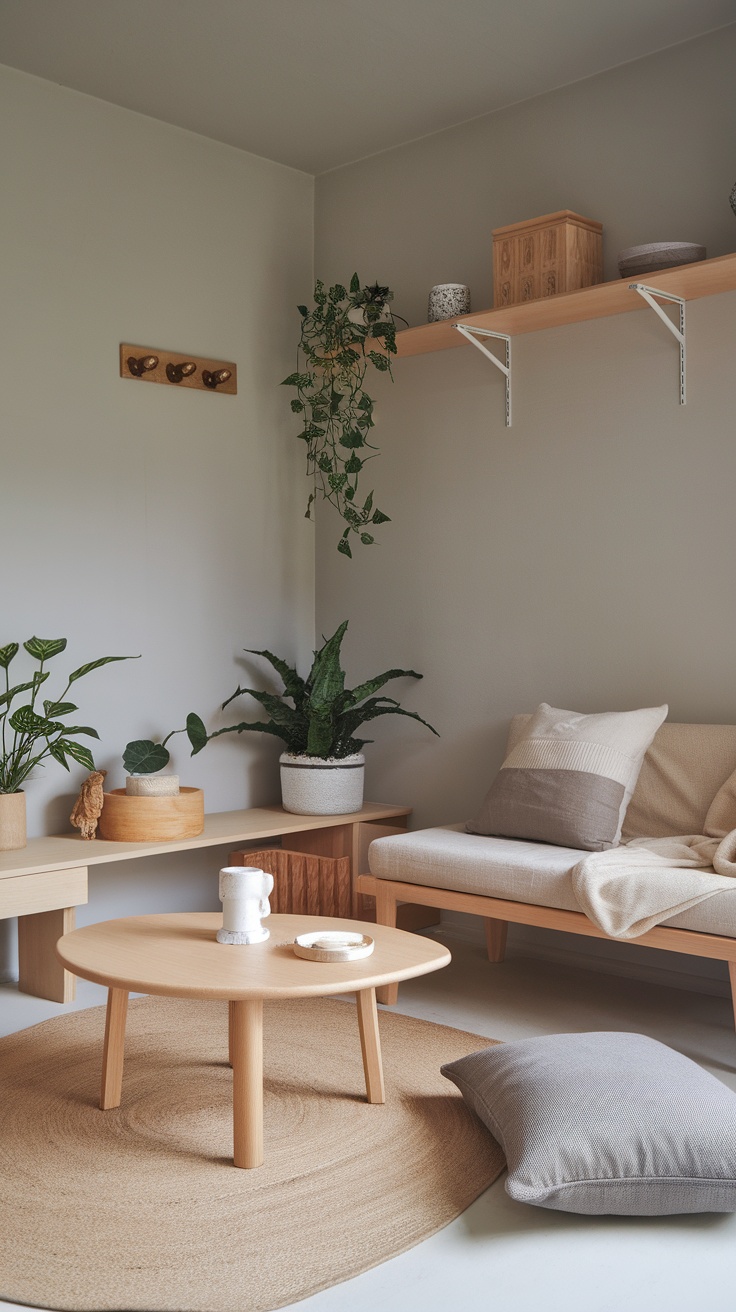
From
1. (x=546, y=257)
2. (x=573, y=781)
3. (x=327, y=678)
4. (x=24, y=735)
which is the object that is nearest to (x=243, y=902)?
(x=573, y=781)

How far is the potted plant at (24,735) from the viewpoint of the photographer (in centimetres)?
344

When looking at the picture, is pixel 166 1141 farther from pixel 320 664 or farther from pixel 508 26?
pixel 508 26

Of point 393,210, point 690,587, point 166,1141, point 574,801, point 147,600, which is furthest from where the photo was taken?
point 393,210

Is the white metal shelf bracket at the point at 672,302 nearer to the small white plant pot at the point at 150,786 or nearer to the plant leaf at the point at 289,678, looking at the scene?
the plant leaf at the point at 289,678

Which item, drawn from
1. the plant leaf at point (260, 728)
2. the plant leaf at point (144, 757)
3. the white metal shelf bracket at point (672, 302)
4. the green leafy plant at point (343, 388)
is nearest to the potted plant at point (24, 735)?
the plant leaf at point (144, 757)

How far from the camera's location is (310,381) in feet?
14.0

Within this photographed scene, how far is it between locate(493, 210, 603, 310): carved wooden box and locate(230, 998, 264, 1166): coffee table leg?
244cm

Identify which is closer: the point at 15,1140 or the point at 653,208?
the point at 15,1140

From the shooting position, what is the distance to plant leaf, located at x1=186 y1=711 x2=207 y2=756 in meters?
3.95

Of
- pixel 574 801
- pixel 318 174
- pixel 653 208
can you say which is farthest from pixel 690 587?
pixel 318 174

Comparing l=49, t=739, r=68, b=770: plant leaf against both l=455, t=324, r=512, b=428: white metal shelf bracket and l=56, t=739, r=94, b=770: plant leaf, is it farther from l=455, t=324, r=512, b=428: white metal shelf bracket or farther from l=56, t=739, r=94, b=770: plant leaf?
l=455, t=324, r=512, b=428: white metal shelf bracket

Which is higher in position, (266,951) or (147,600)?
(147,600)

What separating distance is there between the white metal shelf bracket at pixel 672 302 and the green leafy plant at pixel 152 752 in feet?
6.34

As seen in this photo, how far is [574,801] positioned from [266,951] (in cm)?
121
